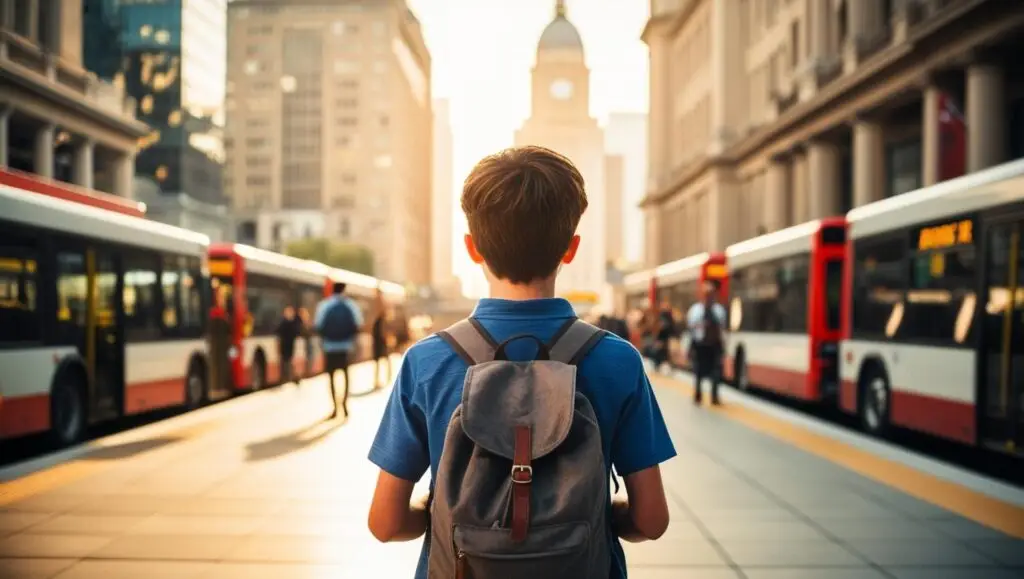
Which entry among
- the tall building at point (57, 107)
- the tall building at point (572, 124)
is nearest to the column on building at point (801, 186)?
the tall building at point (57, 107)

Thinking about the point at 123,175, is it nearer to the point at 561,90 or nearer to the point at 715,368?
the point at 715,368

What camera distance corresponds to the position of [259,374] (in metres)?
22.2

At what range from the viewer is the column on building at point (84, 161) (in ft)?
173

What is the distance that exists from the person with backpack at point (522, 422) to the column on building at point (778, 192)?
49.2m

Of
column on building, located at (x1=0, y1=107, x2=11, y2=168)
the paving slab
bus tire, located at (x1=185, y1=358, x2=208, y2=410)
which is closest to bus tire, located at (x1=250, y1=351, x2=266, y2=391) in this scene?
bus tire, located at (x1=185, y1=358, x2=208, y2=410)

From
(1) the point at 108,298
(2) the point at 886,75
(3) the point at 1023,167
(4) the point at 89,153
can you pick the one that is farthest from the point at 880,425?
(4) the point at 89,153

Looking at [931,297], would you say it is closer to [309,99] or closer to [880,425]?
[880,425]

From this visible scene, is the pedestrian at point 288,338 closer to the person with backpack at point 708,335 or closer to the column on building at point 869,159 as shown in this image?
the person with backpack at point 708,335

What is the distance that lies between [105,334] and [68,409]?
1.39 meters

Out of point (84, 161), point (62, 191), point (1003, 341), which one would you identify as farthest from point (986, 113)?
point (84, 161)

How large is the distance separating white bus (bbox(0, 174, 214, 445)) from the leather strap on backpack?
31.8ft

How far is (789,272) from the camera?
62.0ft

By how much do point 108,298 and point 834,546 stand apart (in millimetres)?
9826

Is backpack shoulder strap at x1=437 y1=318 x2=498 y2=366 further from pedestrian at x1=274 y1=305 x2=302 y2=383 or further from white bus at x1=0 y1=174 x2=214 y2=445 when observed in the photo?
pedestrian at x1=274 y1=305 x2=302 y2=383
